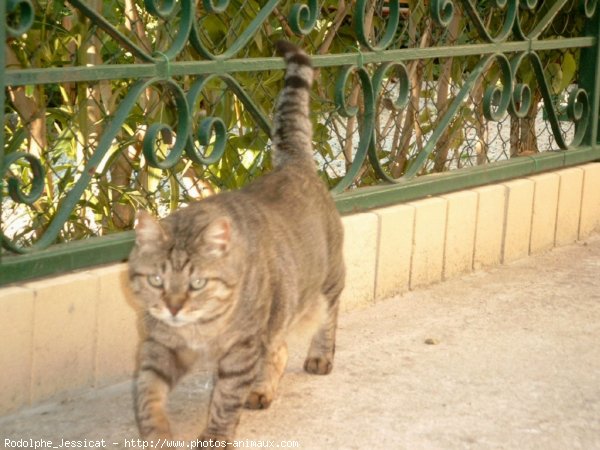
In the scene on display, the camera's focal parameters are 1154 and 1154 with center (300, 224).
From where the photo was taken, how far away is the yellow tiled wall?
336cm

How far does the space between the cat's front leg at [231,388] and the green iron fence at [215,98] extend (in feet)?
2.10

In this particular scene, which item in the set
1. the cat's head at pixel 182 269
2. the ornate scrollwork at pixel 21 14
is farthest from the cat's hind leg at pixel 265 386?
the ornate scrollwork at pixel 21 14

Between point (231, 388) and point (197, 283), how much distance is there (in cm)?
34

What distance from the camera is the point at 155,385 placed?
3.24m

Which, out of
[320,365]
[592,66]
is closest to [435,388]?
[320,365]

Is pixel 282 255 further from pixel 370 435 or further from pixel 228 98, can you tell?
pixel 228 98

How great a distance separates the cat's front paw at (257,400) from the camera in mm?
3533

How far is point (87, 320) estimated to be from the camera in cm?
354

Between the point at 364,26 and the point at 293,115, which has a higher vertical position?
the point at 364,26

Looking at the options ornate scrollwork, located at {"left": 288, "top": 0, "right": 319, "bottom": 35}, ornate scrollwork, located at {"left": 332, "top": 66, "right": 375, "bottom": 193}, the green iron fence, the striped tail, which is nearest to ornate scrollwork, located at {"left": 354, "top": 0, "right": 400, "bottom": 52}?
the green iron fence

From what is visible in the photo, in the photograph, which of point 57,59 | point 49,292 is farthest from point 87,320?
point 57,59

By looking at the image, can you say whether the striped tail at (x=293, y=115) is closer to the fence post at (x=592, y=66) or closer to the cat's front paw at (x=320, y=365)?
the cat's front paw at (x=320, y=365)

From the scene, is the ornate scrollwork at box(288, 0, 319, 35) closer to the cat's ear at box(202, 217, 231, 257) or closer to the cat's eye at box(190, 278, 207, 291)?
the cat's ear at box(202, 217, 231, 257)

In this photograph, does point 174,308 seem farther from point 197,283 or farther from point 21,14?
point 21,14
